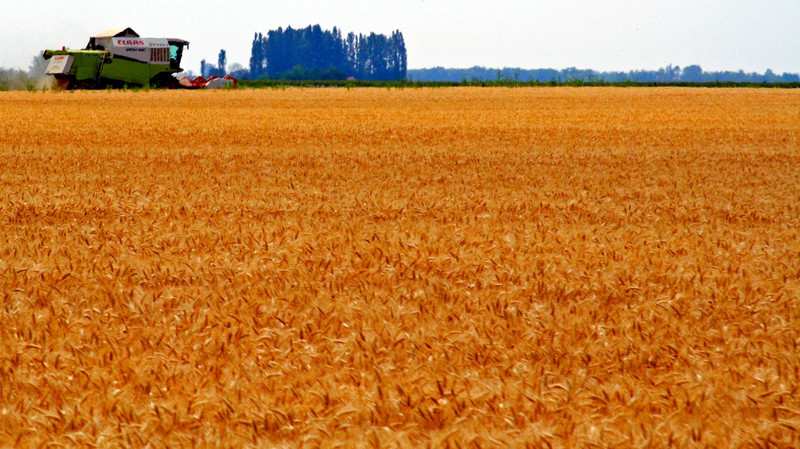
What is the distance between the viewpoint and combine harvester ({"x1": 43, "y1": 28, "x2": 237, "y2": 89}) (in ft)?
198

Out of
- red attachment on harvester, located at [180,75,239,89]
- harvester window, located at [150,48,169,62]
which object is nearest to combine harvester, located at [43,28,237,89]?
harvester window, located at [150,48,169,62]

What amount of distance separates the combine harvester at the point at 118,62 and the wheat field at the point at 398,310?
46.3m

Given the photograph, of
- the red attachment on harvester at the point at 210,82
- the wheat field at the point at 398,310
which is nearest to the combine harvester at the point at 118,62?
the red attachment on harvester at the point at 210,82

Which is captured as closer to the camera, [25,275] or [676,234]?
[25,275]

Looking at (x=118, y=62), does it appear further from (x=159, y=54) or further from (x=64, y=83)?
(x=64, y=83)

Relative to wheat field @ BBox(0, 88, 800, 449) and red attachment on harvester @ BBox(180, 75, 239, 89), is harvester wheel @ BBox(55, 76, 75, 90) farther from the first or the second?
wheat field @ BBox(0, 88, 800, 449)

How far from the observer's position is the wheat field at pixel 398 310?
461 cm

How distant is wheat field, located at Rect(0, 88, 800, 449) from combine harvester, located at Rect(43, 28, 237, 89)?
46.3 metres

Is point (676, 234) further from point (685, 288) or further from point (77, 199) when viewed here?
point (77, 199)

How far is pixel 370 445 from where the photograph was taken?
13.9 feet

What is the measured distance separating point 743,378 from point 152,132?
22.9m

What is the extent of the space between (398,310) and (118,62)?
5795 cm

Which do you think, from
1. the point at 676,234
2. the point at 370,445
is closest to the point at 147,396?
the point at 370,445

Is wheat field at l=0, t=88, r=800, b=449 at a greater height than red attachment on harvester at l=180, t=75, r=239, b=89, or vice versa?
wheat field at l=0, t=88, r=800, b=449
